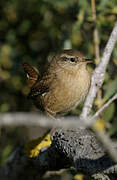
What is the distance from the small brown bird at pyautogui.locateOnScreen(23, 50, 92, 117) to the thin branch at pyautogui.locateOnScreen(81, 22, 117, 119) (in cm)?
19

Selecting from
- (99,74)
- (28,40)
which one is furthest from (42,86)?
(28,40)

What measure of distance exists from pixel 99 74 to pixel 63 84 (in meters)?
0.51

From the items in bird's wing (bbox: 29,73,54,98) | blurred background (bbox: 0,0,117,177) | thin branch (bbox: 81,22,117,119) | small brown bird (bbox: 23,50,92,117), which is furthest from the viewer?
blurred background (bbox: 0,0,117,177)

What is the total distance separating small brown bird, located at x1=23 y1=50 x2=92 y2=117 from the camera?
12.2ft

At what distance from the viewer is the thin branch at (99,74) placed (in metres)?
3.30

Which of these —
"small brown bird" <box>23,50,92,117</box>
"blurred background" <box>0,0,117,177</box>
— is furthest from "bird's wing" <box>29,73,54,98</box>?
"blurred background" <box>0,0,117,177</box>

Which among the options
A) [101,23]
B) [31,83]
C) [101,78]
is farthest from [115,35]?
[31,83]

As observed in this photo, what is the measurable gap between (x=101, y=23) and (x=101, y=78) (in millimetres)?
1128

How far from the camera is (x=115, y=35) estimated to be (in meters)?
3.36

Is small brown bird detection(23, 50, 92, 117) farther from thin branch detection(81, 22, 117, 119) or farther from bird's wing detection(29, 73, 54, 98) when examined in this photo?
thin branch detection(81, 22, 117, 119)

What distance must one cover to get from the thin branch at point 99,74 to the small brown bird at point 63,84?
186mm

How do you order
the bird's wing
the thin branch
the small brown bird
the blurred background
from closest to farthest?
1. the thin branch
2. the small brown bird
3. the bird's wing
4. the blurred background

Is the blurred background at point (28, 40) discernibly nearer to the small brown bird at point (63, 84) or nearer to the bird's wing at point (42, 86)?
the small brown bird at point (63, 84)

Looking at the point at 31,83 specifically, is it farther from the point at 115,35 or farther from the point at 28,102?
the point at 115,35
